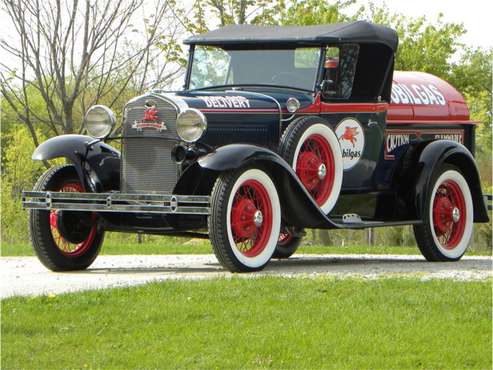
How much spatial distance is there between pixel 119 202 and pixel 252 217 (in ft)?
4.19

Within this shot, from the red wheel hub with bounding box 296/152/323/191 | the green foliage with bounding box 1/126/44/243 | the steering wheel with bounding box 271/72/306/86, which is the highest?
the steering wheel with bounding box 271/72/306/86

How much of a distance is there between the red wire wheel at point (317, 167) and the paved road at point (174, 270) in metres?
0.81

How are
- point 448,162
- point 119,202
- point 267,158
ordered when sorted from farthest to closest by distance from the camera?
point 448,162 < point 119,202 < point 267,158

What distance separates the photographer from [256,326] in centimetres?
827

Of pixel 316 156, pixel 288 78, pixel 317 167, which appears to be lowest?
pixel 317 167

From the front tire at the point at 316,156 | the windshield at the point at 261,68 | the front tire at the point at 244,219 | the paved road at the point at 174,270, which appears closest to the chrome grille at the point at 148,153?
the front tire at the point at 244,219

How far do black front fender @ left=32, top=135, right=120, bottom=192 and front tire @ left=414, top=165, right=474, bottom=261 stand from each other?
138 inches

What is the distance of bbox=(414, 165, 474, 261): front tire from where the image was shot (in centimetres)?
1366

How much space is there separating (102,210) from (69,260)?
1.09 metres

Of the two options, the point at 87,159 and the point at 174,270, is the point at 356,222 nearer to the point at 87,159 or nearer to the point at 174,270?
the point at 174,270

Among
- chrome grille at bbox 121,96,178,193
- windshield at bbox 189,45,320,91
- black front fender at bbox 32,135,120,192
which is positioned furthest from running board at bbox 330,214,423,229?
black front fender at bbox 32,135,120,192

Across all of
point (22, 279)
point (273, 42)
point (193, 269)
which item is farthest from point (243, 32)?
point (22, 279)

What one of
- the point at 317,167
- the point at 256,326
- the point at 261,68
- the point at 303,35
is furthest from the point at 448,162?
the point at 256,326

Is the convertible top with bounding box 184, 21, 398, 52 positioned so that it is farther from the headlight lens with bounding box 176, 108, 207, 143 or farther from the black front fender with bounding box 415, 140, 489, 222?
the headlight lens with bounding box 176, 108, 207, 143
